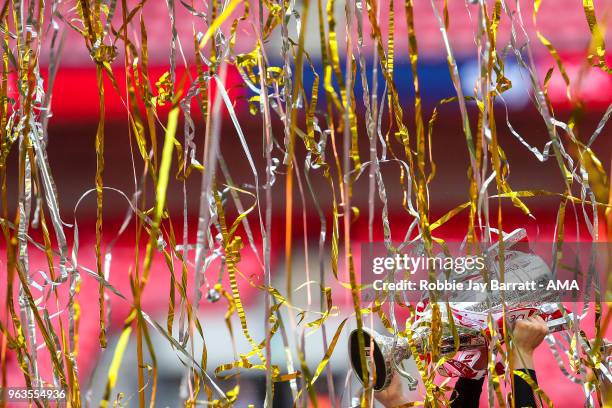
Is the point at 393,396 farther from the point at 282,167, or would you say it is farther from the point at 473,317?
the point at 282,167

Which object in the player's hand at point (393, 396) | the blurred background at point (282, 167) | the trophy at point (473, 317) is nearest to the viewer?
the trophy at point (473, 317)

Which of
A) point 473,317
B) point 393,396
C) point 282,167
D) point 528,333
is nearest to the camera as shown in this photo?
point 473,317

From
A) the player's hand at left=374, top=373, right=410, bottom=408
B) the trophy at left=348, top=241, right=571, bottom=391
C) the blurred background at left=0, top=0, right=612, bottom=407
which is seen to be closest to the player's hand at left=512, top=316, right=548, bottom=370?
the trophy at left=348, top=241, right=571, bottom=391

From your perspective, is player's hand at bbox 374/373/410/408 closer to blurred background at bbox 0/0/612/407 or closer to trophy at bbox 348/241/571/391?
trophy at bbox 348/241/571/391

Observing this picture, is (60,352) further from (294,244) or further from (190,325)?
(294,244)

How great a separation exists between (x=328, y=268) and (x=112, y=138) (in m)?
0.59

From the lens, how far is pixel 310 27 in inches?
50.9

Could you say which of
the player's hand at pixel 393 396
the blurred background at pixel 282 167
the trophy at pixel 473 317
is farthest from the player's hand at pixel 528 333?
the blurred background at pixel 282 167

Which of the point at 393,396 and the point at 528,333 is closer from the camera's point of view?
the point at 528,333

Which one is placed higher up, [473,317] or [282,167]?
[282,167]

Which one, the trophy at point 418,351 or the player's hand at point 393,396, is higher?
the trophy at point 418,351

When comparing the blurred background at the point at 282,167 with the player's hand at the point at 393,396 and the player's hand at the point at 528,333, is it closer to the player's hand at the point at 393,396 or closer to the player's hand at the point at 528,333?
the player's hand at the point at 393,396

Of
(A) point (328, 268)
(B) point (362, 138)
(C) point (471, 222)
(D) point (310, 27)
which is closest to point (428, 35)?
(B) point (362, 138)

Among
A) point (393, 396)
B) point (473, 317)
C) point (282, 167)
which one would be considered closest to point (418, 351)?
point (473, 317)
